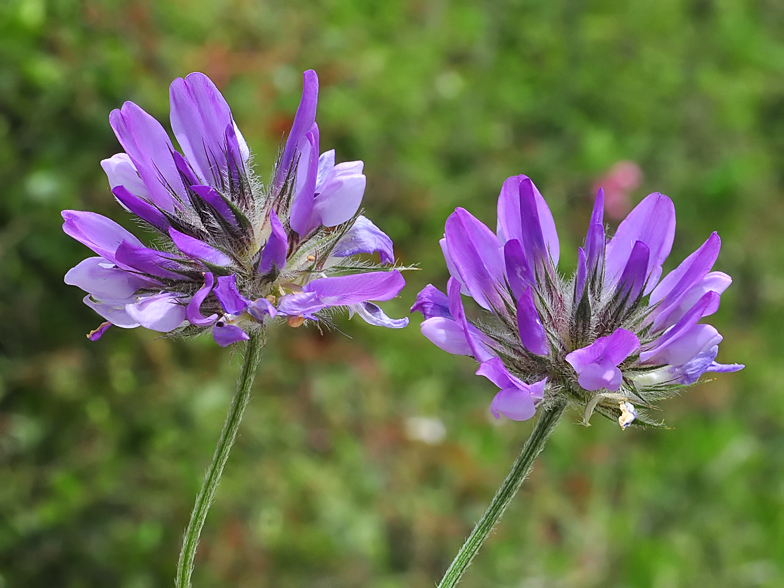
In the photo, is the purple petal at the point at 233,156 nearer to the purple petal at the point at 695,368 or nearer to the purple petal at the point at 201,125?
the purple petal at the point at 201,125

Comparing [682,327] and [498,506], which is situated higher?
[682,327]

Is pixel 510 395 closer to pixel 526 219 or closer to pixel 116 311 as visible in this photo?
pixel 526 219

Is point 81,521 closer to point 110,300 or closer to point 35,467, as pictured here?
point 35,467

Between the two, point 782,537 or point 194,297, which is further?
point 782,537

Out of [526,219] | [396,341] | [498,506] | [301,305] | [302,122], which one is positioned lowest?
[396,341]

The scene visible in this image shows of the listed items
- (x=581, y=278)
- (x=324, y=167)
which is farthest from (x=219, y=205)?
(x=581, y=278)

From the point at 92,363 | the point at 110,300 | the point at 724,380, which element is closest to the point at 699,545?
the point at 724,380
